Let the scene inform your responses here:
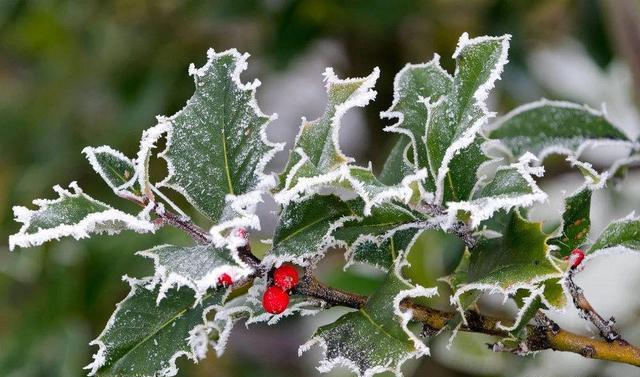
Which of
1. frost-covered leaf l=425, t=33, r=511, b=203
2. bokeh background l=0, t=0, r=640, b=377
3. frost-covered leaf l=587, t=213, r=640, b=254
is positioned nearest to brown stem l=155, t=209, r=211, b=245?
frost-covered leaf l=425, t=33, r=511, b=203

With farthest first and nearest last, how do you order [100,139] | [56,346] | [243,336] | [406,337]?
[243,336] < [100,139] < [56,346] < [406,337]

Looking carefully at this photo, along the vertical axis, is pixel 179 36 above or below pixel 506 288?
above

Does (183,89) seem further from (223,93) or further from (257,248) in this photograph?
(223,93)

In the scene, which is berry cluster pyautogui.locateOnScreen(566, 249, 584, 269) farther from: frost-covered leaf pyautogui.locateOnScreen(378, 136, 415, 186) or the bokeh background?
the bokeh background

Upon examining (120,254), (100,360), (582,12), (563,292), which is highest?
(120,254)

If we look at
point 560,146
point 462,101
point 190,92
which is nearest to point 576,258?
point 462,101

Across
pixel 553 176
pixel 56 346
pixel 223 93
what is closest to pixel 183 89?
pixel 56 346
